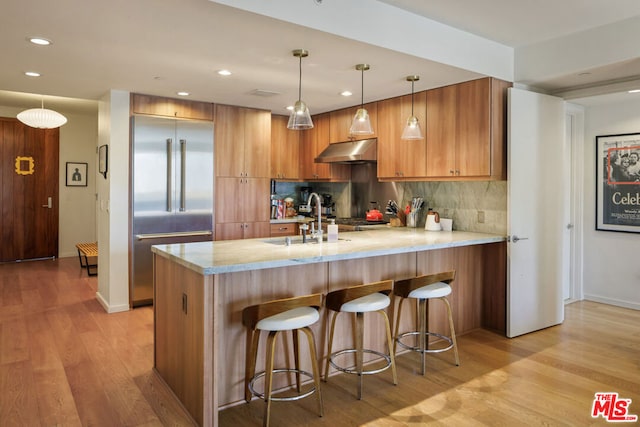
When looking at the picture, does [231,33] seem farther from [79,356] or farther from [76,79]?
[79,356]

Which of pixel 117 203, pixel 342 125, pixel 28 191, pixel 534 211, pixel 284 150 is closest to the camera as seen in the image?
pixel 534 211

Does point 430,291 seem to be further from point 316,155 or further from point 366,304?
point 316,155

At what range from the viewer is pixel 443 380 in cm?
304

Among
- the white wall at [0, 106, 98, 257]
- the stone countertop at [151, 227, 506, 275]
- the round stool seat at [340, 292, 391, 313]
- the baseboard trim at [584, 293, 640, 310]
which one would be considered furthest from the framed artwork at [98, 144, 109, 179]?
the baseboard trim at [584, 293, 640, 310]

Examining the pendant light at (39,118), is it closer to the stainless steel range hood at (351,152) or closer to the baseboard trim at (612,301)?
the stainless steel range hood at (351,152)

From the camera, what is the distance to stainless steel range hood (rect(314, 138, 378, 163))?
5.08m

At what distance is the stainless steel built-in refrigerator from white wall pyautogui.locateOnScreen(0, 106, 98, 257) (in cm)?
422

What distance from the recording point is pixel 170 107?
16.3 feet

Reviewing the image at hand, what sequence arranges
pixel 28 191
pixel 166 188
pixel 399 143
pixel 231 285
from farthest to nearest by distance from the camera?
pixel 28 191, pixel 166 188, pixel 399 143, pixel 231 285

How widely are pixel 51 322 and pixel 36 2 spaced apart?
311 cm

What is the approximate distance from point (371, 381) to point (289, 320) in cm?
95

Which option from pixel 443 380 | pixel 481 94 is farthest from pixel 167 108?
pixel 443 380

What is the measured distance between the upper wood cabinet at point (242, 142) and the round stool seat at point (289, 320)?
3123 millimetres

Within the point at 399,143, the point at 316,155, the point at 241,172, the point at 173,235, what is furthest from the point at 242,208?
the point at 399,143
